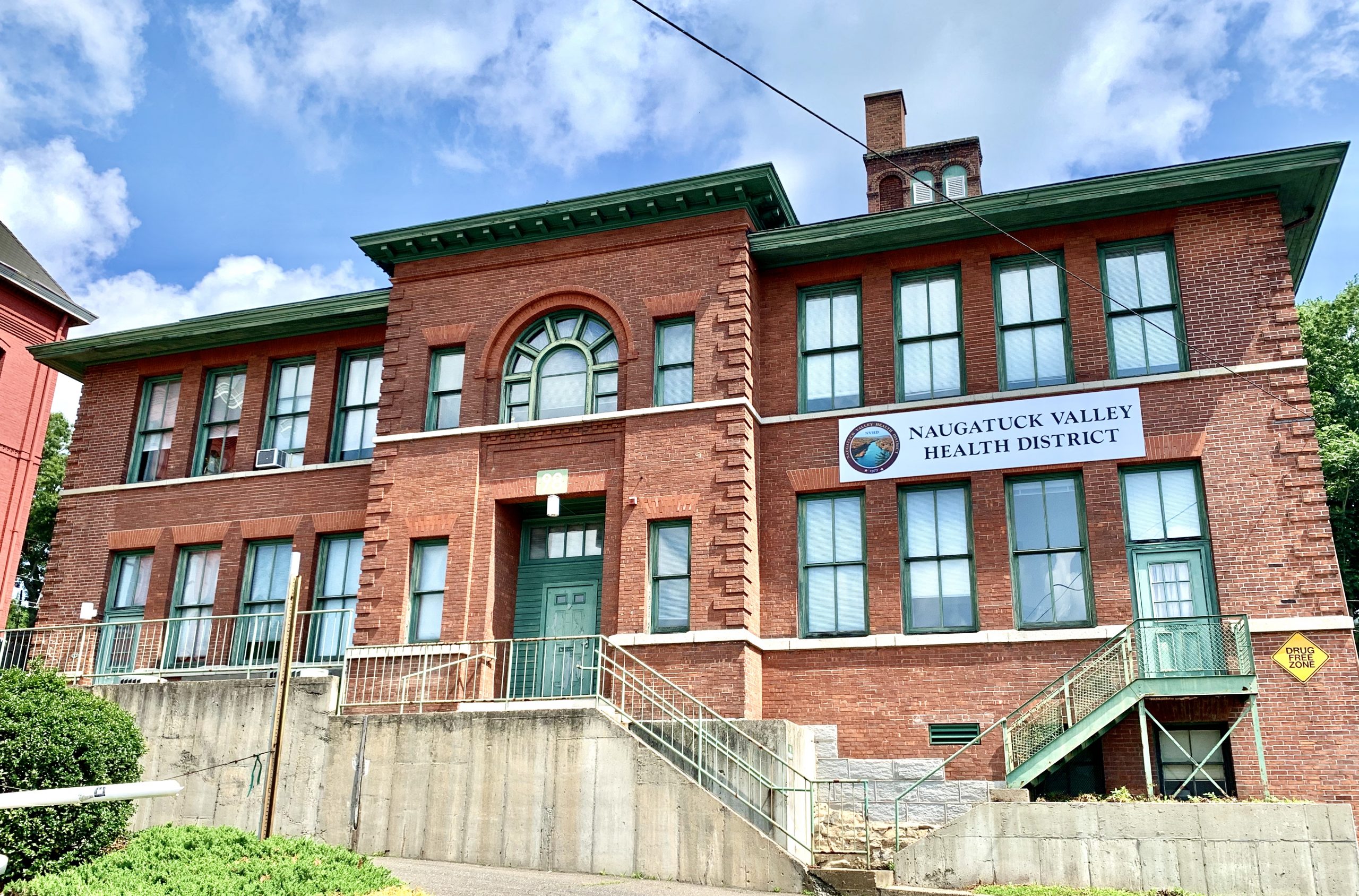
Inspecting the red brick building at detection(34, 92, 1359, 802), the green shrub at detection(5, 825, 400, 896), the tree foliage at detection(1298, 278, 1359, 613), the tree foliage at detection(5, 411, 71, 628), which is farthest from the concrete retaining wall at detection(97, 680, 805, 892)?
the tree foliage at detection(5, 411, 71, 628)

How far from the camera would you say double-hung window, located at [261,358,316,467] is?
23875 millimetres

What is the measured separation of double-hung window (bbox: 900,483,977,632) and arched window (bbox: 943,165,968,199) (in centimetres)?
1521

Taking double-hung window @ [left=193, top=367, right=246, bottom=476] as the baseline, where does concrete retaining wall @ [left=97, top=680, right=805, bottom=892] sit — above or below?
below

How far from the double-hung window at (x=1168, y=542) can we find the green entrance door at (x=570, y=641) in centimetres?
811

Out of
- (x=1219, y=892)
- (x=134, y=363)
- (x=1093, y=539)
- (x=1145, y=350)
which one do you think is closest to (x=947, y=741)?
(x=1093, y=539)

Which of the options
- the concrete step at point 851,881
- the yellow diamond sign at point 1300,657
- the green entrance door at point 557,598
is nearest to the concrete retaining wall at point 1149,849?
the concrete step at point 851,881

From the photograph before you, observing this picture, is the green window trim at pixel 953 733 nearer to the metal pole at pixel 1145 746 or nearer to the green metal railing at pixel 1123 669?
the green metal railing at pixel 1123 669

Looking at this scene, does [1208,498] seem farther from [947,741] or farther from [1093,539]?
[947,741]

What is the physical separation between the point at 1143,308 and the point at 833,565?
20.5 feet

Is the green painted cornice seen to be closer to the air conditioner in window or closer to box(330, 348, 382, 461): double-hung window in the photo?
box(330, 348, 382, 461): double-hung window

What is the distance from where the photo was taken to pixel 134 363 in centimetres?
2567

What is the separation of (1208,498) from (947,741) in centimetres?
512

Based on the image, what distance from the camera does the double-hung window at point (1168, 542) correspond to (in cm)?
1744

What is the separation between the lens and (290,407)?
79.5 ft
